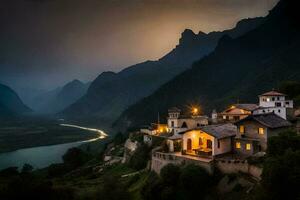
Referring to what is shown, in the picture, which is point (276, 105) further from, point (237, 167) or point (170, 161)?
point (237, 167)

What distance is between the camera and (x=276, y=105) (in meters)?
53.9

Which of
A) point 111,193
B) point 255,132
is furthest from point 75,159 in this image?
point 255,132

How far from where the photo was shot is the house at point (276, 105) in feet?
173

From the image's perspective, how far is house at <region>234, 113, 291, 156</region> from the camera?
38688mm

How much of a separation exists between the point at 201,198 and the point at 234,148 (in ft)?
26.1

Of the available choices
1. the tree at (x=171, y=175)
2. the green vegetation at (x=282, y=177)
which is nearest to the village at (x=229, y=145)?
the tree at (x=171, y=175)

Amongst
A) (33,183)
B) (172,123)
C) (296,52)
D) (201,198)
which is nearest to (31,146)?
(172,123)

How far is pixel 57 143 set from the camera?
134m

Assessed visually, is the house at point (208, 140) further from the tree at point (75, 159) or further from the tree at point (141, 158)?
the tree at point (75, 159)

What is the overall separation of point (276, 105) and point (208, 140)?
60.6 feet

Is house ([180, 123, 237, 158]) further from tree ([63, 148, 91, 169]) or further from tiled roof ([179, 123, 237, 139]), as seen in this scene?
tree ([63, 148, 91, 169])

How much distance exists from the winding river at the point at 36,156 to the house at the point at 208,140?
61.8m

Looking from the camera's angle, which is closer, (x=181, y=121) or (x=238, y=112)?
(x=238, y=112)

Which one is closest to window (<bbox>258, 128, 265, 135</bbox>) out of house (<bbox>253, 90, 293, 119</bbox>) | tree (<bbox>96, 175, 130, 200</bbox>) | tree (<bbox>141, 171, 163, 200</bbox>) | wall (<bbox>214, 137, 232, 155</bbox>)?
wall (<bbox>214, 137, 232, 155</bbox>)
